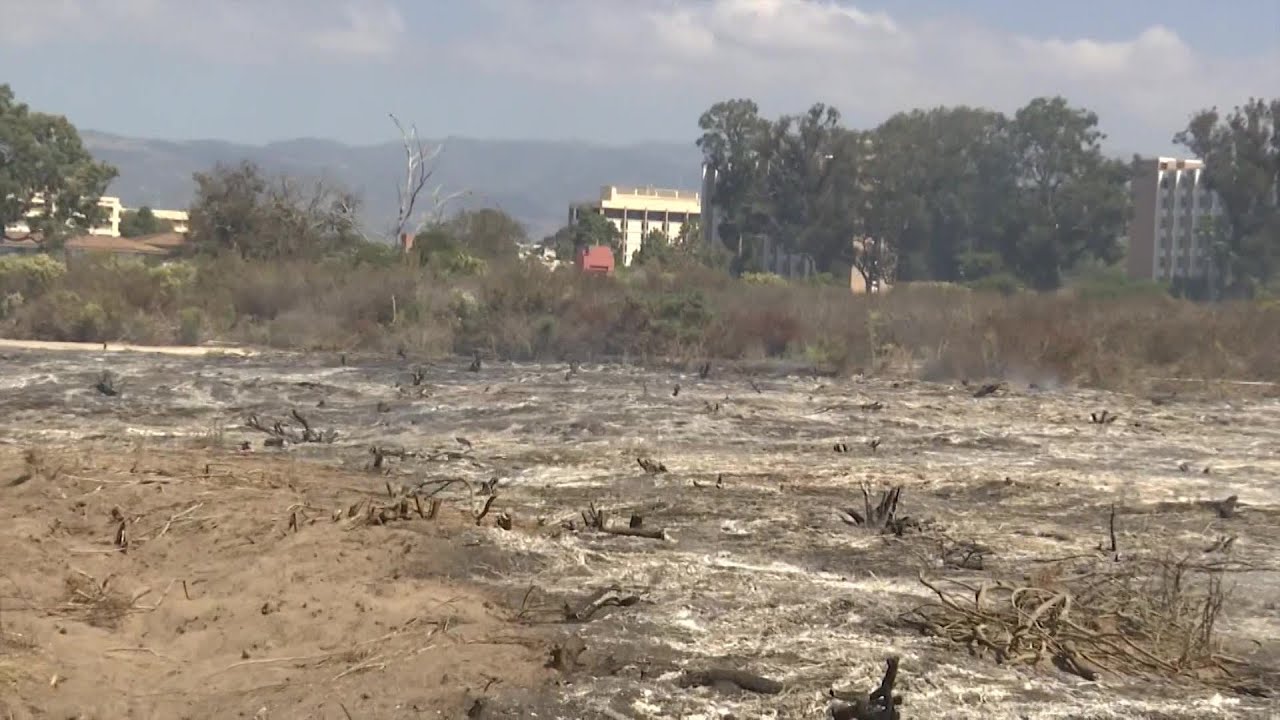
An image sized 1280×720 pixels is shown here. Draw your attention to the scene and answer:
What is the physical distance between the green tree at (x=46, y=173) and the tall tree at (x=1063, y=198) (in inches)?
1522

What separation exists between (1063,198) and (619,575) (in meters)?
62.0

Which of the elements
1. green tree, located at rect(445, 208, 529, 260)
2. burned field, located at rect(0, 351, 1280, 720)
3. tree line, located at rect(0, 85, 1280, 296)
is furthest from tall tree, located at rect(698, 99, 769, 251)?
burned field, located at rect(0, 351, 1280, 720)

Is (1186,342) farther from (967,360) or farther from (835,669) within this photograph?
(835,669)

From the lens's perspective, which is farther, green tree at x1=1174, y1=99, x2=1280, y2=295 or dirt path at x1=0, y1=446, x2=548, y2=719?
green tree at x1=1174, y1=99, x2=1280, y2=295

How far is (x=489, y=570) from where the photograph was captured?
10008mm

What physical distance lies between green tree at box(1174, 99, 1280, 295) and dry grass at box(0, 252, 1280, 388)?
2583 centimetres

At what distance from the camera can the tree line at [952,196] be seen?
6756 centimetres

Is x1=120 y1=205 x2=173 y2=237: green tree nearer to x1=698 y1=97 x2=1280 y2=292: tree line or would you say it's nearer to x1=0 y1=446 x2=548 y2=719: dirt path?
x1=698 y1=97 x2=1280 y2=292: tree line

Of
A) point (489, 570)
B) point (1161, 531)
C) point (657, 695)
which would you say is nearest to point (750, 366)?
point (1161, 531)

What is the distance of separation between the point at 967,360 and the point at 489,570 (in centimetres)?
2388

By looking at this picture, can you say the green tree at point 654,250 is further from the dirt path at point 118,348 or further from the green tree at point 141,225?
the green tree at point 141,225

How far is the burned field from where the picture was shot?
7.63 meters

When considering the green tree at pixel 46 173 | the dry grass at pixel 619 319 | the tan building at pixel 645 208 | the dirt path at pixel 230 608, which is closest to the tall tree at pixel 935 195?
the dry grass at pixel 619 319

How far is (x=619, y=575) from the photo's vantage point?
1019 cm
